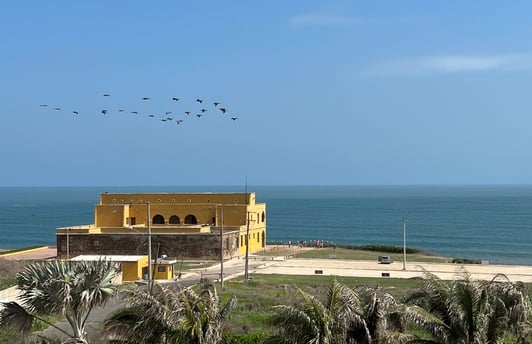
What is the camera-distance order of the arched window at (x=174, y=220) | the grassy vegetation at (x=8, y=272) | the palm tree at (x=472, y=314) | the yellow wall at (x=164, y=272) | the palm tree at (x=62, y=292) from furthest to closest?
1. the arched window at (x=174, y=220)
2. the yellow wall at (x=164, y=272)
3. the grassy vegetation at (x=8, y=272)
4. the palm tree at (x=62, y=292)
5. the palm tree at (x=472, y=314)

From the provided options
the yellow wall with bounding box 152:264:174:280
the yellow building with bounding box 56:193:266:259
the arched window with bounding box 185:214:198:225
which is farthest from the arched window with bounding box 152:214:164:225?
the yellow wall with bounding box 152:264:174:280

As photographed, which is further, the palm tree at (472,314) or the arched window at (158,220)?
the arched window at (158,220)

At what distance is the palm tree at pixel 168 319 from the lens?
50.6 feet

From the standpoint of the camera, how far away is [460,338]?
1589 cm

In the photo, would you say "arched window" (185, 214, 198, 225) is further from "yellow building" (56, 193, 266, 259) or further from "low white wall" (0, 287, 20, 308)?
"low white wall" (0, 287, 20, 308)

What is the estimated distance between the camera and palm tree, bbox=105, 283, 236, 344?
1541cm

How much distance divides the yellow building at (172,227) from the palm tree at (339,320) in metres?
38.2

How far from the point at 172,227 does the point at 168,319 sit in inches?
1745

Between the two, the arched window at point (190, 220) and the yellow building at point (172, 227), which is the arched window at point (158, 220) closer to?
the yellow building at point (172, 227)

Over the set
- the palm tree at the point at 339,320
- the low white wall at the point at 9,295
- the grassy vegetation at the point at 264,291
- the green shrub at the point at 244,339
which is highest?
the palm tree at the point at 339,320

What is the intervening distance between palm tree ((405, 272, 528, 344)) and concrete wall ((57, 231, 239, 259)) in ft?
135

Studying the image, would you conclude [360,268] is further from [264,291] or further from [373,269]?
[264,291]

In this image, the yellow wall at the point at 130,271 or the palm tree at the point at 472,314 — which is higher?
the palm tree at the point at 472,314

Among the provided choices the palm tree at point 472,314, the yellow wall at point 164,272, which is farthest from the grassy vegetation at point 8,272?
the palm tree at point 472,314
